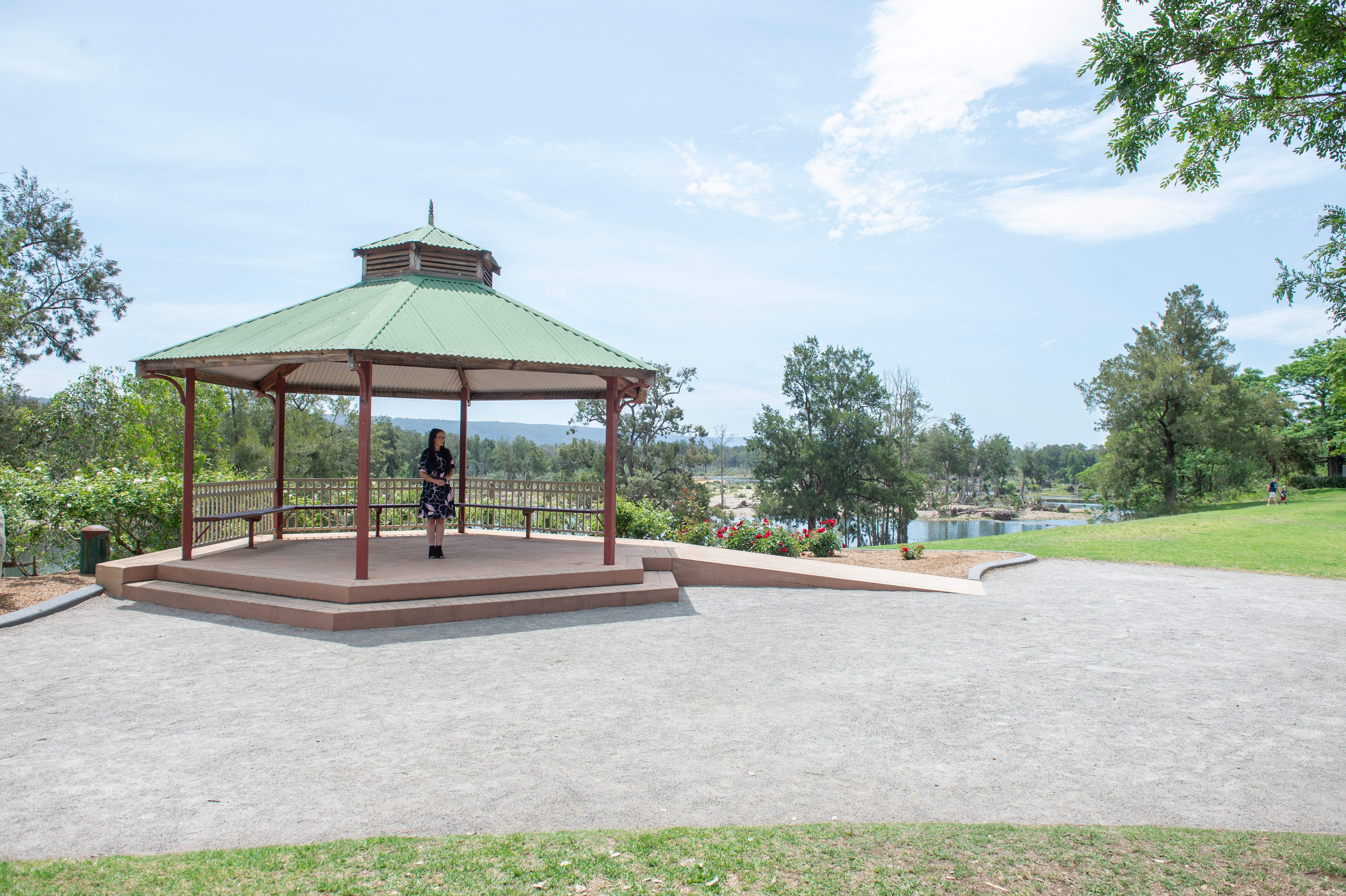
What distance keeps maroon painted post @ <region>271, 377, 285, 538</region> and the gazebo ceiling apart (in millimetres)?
367

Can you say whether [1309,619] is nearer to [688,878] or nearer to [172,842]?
[688,878]

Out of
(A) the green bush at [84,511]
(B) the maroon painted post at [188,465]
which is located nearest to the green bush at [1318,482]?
(B) the maroon painted post at [188,465]

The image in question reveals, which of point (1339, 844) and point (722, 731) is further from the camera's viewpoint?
point (722, 731)

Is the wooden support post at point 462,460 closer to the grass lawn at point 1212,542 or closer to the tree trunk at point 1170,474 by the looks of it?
the grass lawn at point 1212,542

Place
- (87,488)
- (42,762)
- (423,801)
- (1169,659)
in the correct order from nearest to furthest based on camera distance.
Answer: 1. (423,801)
2. (42,762)
3. (1169,659)
4. (87,488)

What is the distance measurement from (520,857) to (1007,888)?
6.38ft

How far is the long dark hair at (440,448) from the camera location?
10023 millimetres

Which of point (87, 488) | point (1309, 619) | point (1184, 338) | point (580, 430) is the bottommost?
point (1309, 619)

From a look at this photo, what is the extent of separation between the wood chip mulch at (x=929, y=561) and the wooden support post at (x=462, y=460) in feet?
21.7

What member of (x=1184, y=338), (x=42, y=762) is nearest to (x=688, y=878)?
(x=42, y=762)

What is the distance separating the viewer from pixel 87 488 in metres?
10.7

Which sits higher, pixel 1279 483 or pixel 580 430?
pixel 580 430

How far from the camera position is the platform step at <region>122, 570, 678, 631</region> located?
7461 mm

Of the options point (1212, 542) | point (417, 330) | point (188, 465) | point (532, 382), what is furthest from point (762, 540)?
point (1212, 542)
